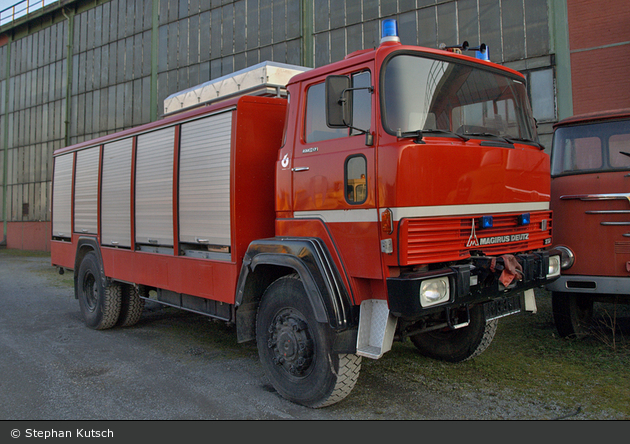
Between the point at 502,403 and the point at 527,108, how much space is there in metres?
2.70

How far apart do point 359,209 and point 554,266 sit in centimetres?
206

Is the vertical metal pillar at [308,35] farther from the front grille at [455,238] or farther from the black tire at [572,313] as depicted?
the front grille at [455,238]

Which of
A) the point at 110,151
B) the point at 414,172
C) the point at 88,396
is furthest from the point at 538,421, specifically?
the point at 110,151

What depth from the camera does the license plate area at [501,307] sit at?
4309 mm

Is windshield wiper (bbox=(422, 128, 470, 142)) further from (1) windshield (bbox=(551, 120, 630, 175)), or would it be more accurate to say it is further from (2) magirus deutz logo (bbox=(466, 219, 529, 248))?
(1) windshield (bbox=(551, 120, 630, 175))

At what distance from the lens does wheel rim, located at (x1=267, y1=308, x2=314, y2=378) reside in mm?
4234

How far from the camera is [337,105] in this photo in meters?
3.87

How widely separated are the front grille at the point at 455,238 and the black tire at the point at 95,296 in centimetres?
522

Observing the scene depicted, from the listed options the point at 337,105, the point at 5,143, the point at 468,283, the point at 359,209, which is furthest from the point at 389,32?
the point at 5,143

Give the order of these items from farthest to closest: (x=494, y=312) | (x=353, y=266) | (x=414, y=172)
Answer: (x=494, y=312), (x=353, y=266), (x=414, y=172)

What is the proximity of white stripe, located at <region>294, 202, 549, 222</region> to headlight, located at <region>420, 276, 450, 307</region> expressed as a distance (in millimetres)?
482

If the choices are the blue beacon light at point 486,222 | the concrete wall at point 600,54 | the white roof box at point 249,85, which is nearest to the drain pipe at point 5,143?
the white roof box at point 249,85

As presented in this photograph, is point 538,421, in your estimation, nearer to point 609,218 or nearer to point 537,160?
point 537,160

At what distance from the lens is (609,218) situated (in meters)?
5.38
